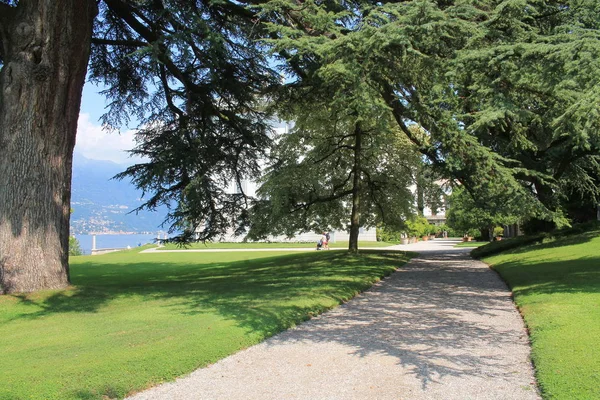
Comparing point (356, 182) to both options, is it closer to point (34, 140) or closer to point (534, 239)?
point (534, 239)

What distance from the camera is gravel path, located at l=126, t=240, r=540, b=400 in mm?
4938

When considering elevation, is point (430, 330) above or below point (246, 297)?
below

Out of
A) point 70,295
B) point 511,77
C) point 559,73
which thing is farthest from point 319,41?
point 70,295

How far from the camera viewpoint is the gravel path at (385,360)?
194 inches

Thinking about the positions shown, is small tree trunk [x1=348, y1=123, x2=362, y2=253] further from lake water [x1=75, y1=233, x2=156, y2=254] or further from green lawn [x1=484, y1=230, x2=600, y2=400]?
lake water [x1=75, y1=233, x2=156, y2=254]

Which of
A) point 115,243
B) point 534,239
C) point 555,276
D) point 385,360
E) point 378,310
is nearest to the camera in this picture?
point 385,360

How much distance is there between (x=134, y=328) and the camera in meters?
7.66

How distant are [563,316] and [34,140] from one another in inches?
411

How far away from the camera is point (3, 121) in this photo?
10906mm

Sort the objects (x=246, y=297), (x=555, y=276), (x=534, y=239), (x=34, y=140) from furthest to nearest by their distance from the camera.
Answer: (x=534, y=239), (x=555, y=276), (x=34, y=140), (x=246, y=297)

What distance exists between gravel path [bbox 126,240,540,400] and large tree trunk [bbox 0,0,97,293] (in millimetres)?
6302

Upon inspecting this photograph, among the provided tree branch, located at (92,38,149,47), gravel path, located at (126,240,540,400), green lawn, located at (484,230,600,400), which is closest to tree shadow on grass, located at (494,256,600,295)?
green lawn, located at (484,230,600,400)

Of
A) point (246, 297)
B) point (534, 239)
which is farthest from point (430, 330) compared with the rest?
point (534, 239)

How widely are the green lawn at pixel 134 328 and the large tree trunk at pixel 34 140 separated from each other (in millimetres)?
777
